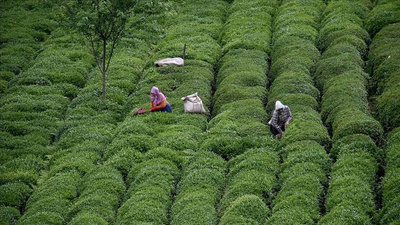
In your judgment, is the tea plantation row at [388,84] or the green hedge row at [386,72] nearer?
the tea plantation row at [388,84]

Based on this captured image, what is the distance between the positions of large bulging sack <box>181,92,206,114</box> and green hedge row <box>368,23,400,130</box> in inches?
414

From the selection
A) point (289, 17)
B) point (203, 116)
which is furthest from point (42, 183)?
point (289, 17)

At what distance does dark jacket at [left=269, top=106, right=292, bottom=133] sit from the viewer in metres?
39.8

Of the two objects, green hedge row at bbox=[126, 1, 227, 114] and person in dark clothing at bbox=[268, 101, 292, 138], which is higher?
person in dark clothing at bbox=[268, 101, 292, 138]

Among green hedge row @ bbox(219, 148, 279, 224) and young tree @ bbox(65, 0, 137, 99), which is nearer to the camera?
green hedge row @ bbox(219, 148, 279, 224)

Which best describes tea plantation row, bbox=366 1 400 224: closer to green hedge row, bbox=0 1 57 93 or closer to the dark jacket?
the dark jacket

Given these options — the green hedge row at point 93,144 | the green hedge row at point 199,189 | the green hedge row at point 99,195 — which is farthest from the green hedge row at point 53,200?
the green hedge row at point 199,189

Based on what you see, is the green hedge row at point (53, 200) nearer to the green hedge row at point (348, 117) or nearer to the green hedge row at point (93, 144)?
the green hedge row at point (93, 144)

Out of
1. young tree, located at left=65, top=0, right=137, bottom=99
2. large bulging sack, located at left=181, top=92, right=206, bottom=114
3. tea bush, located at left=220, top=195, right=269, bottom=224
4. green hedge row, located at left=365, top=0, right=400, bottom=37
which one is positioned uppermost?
young tree, located at left=65, top=0, right=137, bottom=99

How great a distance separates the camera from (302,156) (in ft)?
118

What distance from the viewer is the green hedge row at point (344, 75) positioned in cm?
3812

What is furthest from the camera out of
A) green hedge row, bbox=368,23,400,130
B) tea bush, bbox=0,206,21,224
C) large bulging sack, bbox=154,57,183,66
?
large bulging sack, bbox=154,57,183,66

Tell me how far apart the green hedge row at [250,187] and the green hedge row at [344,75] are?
442cm

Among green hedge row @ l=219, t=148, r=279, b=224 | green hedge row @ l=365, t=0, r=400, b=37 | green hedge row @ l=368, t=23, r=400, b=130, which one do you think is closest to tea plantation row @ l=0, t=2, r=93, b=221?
green hedge row @ l=219, t=148, r=279, b=224
